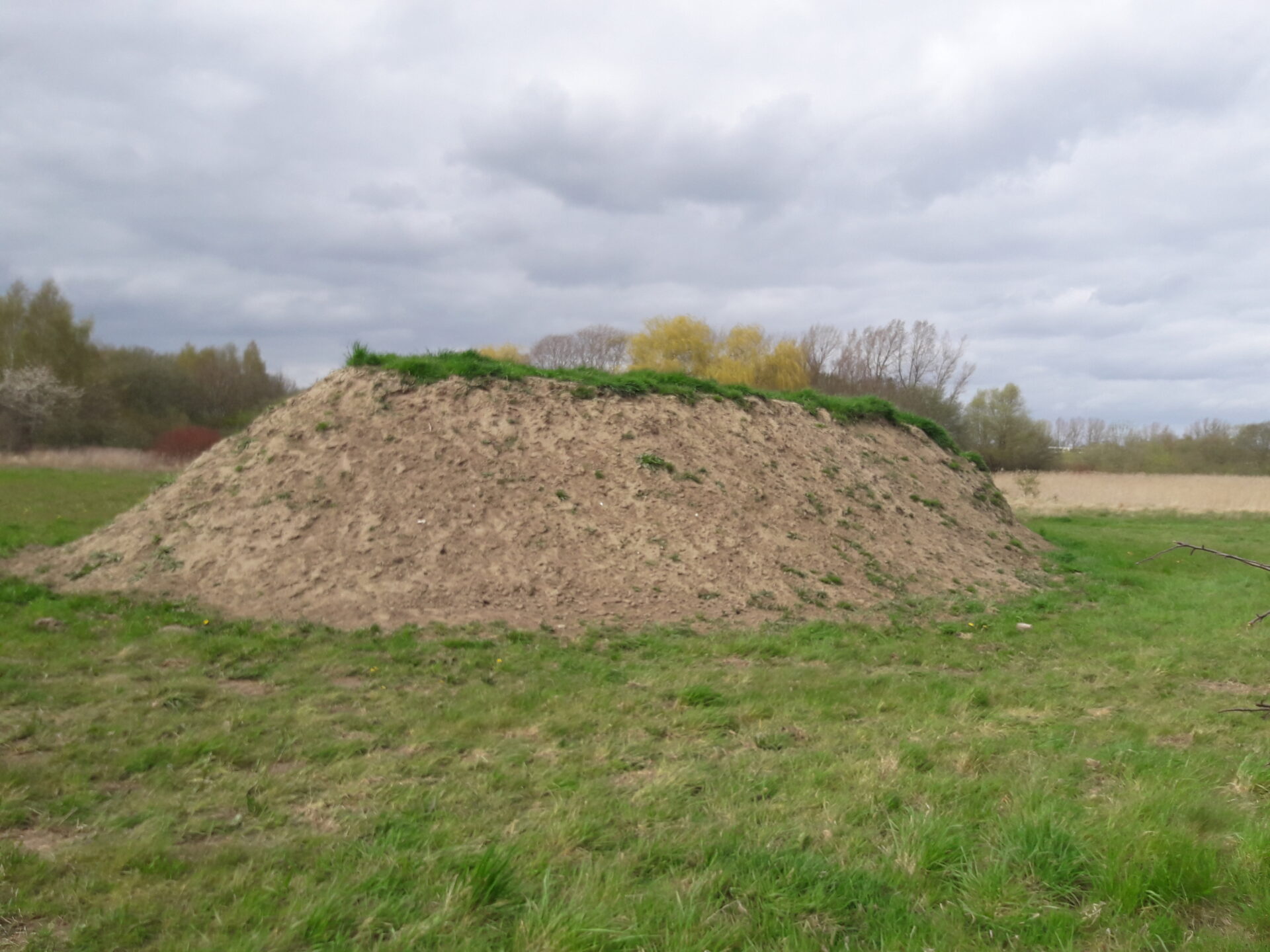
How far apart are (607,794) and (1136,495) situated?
38061 millimetres

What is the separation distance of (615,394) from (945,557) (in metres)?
6.17

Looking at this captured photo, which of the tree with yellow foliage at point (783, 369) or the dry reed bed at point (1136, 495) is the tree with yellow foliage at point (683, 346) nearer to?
the tree with yellow foliage at point (783, 369)

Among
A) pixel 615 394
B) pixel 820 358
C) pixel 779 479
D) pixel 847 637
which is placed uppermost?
pixel 820 358

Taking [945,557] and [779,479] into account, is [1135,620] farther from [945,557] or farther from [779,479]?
[779,479]

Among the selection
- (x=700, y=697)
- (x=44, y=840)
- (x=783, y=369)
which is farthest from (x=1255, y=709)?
(x=783, y=369)

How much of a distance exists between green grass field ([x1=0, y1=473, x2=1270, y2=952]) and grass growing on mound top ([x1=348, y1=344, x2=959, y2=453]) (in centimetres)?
561

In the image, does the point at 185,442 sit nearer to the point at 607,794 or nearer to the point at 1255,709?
the point at 607,794

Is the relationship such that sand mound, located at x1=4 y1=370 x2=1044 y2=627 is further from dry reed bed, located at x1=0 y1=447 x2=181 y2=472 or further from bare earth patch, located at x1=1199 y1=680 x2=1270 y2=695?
dry reed bed, located at x1=0 y1=447 x2=181 y2=472

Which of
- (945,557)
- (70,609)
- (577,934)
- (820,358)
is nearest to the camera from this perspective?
(577,934)

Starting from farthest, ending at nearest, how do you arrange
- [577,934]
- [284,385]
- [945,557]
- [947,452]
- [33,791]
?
[284,385], [947,452], [945,557], [33,791], [577,934]

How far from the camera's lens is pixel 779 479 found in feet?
43.6

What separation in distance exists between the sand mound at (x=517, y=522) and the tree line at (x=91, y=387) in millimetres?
24425

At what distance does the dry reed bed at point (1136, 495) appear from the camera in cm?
3142

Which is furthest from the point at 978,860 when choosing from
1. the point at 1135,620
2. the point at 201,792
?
the point at 1135,620
